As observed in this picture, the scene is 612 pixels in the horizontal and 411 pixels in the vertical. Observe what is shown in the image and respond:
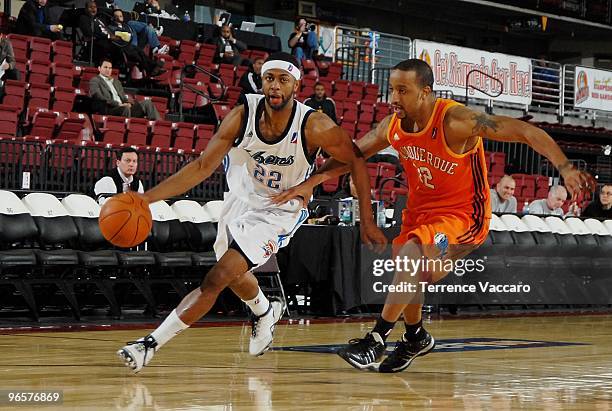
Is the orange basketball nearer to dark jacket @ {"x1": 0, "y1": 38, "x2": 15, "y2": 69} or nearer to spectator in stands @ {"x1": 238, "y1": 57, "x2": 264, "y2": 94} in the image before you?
dark jacket @ {"x1": 0, "y1": 38, "x2": 15, "y2": 69}

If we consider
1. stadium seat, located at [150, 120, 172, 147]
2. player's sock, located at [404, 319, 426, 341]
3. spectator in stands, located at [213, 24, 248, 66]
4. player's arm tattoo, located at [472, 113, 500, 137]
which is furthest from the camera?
spectator in stands, located at [213, 24, 248, 66]

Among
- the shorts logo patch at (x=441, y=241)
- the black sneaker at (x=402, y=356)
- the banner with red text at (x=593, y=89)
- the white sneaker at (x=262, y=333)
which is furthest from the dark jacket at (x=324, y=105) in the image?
the banner with red text at (x=593, y=89)

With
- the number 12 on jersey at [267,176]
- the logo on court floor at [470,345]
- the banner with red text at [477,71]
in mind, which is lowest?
the logo on court floor at [470,345]

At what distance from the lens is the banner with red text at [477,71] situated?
22484 millimetres

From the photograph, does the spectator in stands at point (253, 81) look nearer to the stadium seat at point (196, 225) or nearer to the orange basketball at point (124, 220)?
the stadium seat at point (196, 225)

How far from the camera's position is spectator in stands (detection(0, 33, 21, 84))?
15.4 meters

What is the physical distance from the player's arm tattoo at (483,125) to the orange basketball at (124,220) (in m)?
1.82

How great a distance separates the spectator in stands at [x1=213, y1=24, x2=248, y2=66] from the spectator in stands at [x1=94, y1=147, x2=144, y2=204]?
9.74m

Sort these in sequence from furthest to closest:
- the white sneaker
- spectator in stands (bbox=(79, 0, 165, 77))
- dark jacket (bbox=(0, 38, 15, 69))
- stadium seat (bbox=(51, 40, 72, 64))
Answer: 1. spectator in stands (bbox=(79, 0, 165, 77))
2. stadium seat (bbox=(51, 40, 72, 64))
3. dark jacket (bbox=(0, 38, 15, 69))
4. the white sneaker

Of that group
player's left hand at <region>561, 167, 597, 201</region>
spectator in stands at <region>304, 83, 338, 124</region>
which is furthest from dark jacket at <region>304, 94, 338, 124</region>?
player's left hand at <region>561, 167, 597, 201</region>

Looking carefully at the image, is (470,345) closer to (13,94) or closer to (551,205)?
(551,205)

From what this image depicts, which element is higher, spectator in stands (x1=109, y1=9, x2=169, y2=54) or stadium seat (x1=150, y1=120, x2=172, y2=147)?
spectator in stands (x1=109, y1=9, x2=169, y2=54)

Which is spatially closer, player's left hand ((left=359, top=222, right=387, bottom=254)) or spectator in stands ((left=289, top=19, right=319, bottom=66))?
player's left hand ((left=359, top=222, right=387, bottom=254))

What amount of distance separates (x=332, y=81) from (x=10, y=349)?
1473 centimetres
